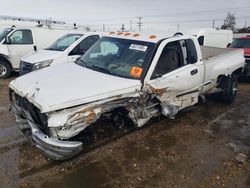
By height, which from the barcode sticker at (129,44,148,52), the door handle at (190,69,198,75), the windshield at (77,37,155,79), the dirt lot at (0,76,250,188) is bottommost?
the dirt lot at (0,76,250,188)

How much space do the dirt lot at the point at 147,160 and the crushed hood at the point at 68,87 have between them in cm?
100

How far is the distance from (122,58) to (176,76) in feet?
3.49

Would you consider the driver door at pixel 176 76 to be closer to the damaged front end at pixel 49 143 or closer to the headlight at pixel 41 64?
the damaged front end at pixel 49 143

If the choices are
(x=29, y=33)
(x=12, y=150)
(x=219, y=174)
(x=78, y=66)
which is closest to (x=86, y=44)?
(x=29, y=33)

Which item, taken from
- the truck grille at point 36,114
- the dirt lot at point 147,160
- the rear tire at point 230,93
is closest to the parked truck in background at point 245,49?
the rear tire at point 230,93

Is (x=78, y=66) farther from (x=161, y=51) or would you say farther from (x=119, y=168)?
(x=119, y=168)

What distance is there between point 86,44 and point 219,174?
6.38 m

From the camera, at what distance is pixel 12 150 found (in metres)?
4.09

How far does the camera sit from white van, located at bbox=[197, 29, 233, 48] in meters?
14.5

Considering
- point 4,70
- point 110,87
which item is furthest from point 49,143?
point 4,70

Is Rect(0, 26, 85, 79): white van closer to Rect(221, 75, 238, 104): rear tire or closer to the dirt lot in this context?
the dirt lot

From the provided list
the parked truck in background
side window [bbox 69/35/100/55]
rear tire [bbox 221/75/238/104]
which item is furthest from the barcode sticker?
the parked truck in background

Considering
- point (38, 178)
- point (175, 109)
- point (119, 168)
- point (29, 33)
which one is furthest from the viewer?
point (29, 33)

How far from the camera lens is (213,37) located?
51.6 feet
